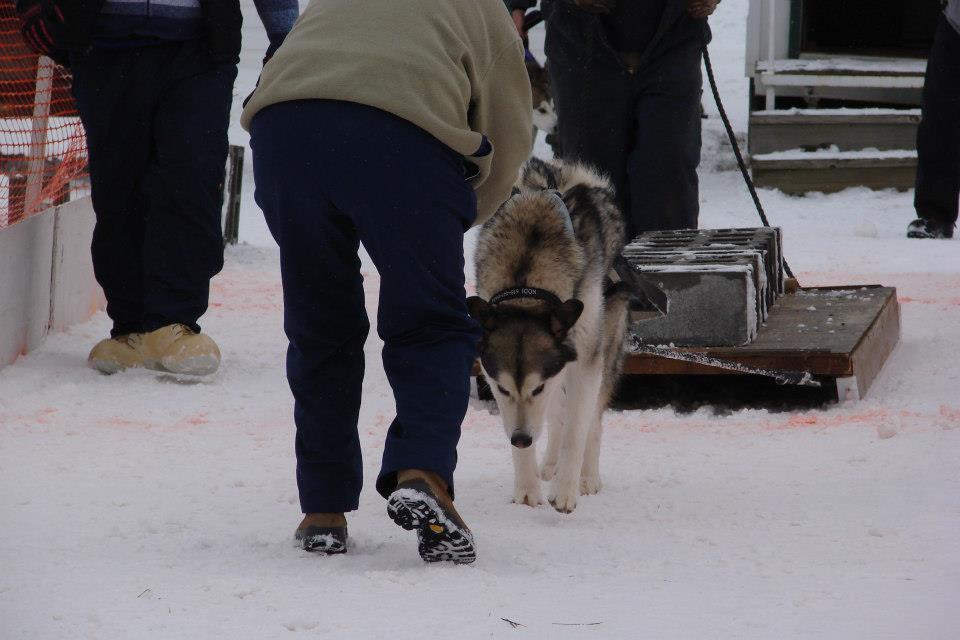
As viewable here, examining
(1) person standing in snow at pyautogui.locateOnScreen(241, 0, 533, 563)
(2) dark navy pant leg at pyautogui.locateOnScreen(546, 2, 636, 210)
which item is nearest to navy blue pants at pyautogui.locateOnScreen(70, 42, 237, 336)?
(2) dark navy pant leg at pyautogui.locateOnScreen(546, 2, 636, 210)

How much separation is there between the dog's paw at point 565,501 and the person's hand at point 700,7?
2588 millimetres

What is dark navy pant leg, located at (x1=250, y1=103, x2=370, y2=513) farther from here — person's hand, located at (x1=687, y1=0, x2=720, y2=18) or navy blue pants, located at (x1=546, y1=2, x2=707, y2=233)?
person's hand, located at (x1=687, y1=0, x2=720, y2=18)

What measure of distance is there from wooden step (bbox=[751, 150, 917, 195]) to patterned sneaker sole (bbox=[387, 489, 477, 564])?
8.25 m

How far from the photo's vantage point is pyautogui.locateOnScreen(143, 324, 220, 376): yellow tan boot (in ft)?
16.0

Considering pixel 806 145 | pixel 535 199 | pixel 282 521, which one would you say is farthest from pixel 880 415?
pixel 806 145

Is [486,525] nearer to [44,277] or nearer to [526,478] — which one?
[526,478]

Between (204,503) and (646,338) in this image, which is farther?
(646,338)

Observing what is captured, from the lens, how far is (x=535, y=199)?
12.0 ft

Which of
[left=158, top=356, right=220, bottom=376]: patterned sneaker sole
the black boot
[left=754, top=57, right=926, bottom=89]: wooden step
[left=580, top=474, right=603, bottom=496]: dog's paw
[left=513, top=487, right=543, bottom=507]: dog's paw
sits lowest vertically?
the black boot

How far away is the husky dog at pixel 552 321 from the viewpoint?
10.9 ft

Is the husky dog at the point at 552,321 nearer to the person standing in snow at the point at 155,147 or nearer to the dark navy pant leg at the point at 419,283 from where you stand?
the dark navy pant leg at the point at 419,283

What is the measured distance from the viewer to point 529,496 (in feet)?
11.4

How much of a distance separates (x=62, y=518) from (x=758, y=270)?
2869 millimetres

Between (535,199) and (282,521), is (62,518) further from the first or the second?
(535,199)
